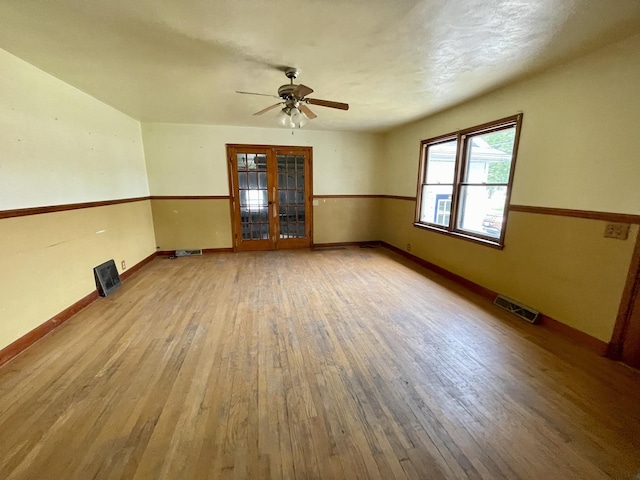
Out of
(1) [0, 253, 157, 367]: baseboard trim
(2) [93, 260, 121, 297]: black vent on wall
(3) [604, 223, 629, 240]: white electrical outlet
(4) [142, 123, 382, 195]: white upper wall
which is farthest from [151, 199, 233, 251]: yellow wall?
(3) [604, 223, 629, 240]: white electrical outlet

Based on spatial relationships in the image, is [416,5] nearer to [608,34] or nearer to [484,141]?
[608,34]

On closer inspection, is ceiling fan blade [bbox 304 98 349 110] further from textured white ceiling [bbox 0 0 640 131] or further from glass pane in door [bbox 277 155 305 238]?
glass pane in door [bbox 277 155 305 238]

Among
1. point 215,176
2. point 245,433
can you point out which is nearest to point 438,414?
point 245,433

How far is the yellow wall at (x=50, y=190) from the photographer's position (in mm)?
2113

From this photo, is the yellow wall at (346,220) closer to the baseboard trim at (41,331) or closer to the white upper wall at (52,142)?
the white upper wall at (52,142)

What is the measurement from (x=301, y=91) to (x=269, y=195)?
9.75 feet

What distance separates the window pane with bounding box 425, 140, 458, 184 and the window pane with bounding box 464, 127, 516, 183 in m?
0.27

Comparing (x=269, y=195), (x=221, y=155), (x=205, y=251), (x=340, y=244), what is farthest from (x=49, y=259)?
(x=340, y=244)

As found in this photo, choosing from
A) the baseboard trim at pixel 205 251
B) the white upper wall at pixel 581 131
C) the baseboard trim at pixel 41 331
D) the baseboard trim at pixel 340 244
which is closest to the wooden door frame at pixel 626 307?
the white upper wall at pixel 581 131

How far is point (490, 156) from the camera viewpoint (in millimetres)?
3256

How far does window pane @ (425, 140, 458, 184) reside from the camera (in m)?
3.95

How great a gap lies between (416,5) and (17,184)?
3306 millimetres

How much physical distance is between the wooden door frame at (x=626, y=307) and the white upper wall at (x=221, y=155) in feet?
14.1

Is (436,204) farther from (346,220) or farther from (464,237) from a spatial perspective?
(346,220)
